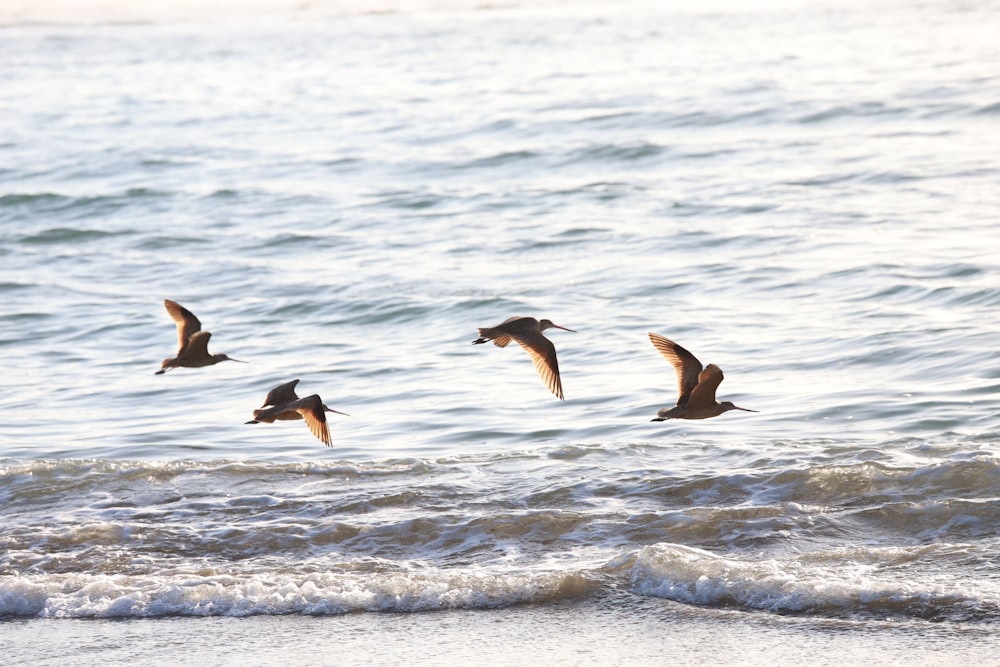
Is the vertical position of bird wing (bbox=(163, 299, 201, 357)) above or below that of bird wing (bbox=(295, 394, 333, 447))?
above

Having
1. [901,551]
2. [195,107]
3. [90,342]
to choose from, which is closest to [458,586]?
[901,551]

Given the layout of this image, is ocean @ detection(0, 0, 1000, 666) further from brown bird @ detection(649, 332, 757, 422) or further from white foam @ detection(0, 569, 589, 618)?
brown bird @ detection(649, 332, 757, 422)

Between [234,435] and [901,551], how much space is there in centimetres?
461

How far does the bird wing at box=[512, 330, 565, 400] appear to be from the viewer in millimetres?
8188

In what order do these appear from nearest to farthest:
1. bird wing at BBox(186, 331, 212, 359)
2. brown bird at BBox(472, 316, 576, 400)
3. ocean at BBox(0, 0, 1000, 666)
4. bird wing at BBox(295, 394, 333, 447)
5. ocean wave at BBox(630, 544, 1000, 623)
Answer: ocean wave at BBox(630, 544, 1000, 623), ocean at BBox(0, 0, 1000, 666), bird wing at BBox(295, 394, 333, 447), brown bird at BBox(472, 316, 576, 400), bird wing at BBox(186, 331, 212, 359)

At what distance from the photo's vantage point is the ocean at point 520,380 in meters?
6.57

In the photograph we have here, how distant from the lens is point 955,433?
874 centimetres

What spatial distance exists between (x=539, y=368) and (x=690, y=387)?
923 millimetres

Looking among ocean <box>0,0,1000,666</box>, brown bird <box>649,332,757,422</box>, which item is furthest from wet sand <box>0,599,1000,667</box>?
brown bird <box>649,332,757,422</box>

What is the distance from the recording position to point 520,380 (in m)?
11.0

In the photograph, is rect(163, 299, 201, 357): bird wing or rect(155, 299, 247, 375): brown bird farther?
rect(163, 299, 201, 357): bird wing

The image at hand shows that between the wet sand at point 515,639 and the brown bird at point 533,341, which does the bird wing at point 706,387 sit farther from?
the wet sand at point 515,639

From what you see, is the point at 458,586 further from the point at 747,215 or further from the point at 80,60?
the point at 80,60

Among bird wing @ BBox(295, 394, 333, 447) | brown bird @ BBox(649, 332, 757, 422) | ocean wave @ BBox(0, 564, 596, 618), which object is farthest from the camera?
brown bird @ BBox(649, 332, 757, 422)
